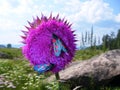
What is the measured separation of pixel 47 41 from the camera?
369 centimetres

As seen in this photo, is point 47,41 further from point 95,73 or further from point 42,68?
point 95,73

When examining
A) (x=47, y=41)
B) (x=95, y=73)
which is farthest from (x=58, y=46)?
(x=95, y=73)

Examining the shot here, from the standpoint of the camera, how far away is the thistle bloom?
3625mm

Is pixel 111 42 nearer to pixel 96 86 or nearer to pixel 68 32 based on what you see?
pixel 96 86

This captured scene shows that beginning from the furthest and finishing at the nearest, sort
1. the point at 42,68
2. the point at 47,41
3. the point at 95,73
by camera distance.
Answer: the point at 95,73 < the point at 47,41 < the point at 42,68

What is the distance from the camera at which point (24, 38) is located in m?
3.85

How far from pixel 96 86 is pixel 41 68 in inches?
309

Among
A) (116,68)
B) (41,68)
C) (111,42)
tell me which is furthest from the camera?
(111,42)

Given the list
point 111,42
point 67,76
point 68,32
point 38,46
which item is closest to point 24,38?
point 38,46

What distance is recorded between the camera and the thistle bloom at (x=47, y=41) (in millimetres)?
3625

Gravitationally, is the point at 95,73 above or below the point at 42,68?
below

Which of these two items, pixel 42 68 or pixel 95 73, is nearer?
pixel 42 68

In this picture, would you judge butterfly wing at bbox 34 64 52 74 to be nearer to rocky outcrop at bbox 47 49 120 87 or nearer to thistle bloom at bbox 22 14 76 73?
thistle bloom at bbox 22 14 76 73

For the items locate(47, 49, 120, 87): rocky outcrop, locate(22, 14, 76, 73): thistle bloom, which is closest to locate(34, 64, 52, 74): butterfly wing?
locate(22, 14, 76, 73): thistle bloom
